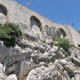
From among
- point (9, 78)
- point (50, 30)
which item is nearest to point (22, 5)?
point (50, 30)

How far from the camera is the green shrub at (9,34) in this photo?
31.1ft

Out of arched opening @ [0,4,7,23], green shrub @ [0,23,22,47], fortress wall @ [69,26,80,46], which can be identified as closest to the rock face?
arched opening @ [0,4,7,23]

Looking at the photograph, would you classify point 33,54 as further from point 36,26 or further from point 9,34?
point 36,26

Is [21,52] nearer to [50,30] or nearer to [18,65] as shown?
[18,65]

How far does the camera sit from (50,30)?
1628 cm

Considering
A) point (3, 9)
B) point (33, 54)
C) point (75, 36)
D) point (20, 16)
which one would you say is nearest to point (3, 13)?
point (3, 9)

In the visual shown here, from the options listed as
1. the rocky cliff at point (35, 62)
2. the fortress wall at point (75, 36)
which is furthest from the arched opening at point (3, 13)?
the fortress wall at point (75, 36)

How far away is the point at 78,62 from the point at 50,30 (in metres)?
4.95

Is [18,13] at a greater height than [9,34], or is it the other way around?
[18,13]

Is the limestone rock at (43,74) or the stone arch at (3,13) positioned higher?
the stone arch at (3,13)

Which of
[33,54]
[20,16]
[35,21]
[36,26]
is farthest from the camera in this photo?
[35,21]

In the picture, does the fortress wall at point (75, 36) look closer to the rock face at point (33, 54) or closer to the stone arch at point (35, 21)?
the rock face at point (33, 54)

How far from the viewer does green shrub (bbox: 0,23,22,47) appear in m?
9.47

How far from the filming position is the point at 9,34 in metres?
9.91
